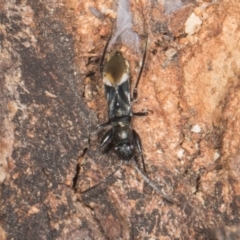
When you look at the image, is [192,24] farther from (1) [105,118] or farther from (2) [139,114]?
(1) [105,118]

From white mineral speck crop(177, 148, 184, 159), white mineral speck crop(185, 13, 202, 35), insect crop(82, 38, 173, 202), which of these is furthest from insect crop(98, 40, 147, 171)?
white mineral speck crop(185, 13, 202, 35)

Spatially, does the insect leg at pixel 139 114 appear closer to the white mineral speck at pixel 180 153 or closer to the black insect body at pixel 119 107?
the black insect body at pixel 119 107

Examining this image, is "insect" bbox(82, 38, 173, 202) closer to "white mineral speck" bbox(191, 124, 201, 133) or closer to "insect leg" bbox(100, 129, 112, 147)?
"insect leg" bbox(100, 129, 112, 147)

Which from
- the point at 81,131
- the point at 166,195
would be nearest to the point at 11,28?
the point at 81,131

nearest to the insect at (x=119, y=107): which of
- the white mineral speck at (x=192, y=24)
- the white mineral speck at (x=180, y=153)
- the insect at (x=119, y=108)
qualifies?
the insect at (x=119, y=108)

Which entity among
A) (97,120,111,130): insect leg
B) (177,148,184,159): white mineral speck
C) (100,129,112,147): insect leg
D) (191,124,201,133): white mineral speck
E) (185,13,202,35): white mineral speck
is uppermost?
(185,13,202,35): white mineral speck

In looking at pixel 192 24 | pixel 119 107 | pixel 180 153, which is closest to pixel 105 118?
pixel 119 107
